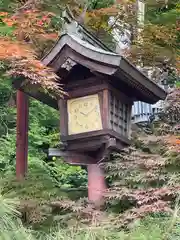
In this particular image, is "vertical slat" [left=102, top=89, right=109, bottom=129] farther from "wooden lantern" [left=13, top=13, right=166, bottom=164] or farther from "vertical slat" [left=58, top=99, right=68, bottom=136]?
"vertical slat" [left=58, top=99, right=68, bottom=136]

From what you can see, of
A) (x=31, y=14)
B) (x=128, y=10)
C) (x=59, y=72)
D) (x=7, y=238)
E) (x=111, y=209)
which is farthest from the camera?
(x=128, y=10)

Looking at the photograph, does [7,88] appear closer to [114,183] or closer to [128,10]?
[128,10]

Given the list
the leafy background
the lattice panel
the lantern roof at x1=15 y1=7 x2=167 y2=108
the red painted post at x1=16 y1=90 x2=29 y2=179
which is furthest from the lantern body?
the red painted post at x1=16 y1=90 x2=29 y2=179

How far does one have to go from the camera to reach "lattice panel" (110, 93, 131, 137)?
5.45 m

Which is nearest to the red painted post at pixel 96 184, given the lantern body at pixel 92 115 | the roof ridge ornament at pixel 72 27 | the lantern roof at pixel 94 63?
the lantern body at pixel 92 115

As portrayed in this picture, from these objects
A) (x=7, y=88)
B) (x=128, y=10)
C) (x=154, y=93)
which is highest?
(x=128, y=10)

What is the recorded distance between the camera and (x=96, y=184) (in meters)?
5.48

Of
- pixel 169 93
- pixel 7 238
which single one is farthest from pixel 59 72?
pixel 7 238

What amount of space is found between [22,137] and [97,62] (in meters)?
1.74

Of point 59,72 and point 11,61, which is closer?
point 11,61

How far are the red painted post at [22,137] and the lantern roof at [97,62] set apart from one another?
1.20 m

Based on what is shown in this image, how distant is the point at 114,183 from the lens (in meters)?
5.34

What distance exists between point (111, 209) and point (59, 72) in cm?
167

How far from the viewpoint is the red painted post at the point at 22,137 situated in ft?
20.7
